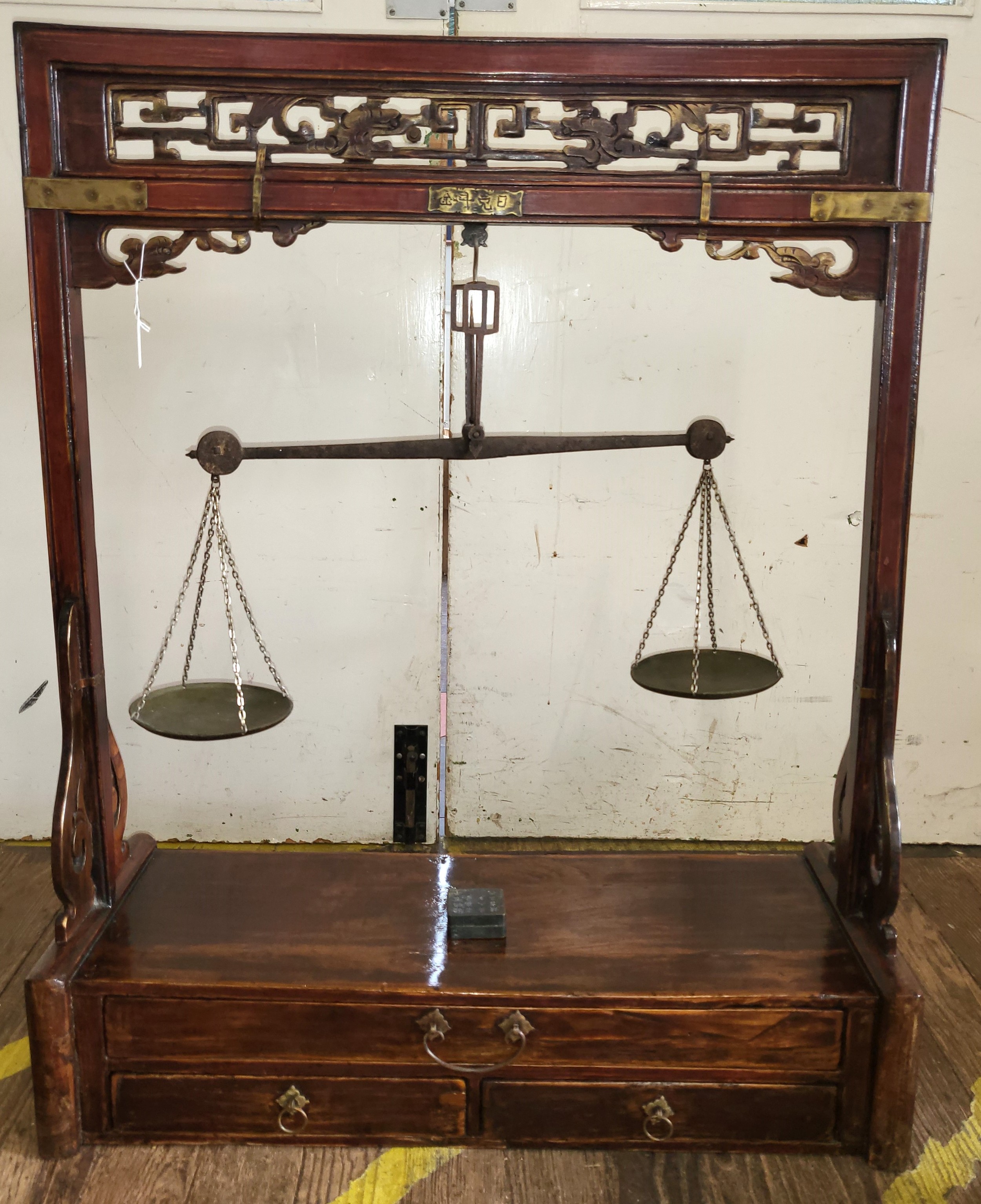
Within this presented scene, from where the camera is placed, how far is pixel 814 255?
1.95m

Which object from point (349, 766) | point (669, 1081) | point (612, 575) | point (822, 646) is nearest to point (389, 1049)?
point (669, 1081)

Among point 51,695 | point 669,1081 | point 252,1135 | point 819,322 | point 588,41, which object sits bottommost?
point 252,1135

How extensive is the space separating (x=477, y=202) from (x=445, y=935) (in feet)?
4.50

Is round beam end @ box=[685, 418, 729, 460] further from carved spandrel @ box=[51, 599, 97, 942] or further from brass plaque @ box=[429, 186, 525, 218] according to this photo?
carved spandrel @ box=[51, 599, 97, 942]

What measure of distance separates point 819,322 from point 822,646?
2.96ft

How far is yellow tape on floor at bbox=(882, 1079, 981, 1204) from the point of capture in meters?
1.90

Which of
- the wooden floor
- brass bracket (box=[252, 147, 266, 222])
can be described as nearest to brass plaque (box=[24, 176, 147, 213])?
brass bracket (box=[252, 147, 266, 222])

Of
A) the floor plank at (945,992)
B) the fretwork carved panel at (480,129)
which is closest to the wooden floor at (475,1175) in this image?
the floor plank at (945,992)

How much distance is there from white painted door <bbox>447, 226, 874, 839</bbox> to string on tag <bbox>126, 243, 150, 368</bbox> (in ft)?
2.74

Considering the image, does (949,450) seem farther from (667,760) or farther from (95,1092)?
(95,1092)

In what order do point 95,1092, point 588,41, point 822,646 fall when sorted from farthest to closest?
point 822,646 < point 95,1092 < point 588,41

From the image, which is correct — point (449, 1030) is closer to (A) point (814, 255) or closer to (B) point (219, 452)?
(B) point (219, 452)

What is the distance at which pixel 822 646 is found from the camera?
10.1 feet

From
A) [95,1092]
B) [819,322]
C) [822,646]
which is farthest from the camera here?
[822,646]
